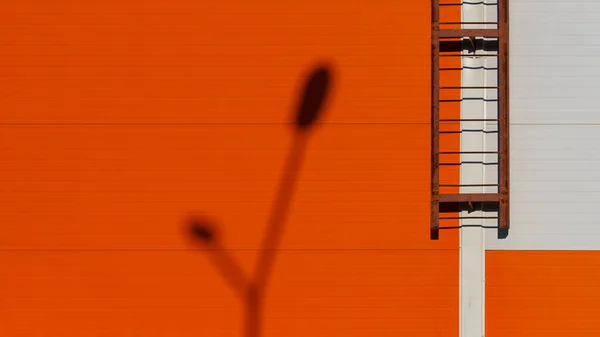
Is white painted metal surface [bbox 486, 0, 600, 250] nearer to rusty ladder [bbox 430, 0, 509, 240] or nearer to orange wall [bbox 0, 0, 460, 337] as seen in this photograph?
rusty ladder [bbox 430, 0, 509, 240]

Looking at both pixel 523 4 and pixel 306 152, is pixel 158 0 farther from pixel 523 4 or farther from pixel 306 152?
pixel 523 4

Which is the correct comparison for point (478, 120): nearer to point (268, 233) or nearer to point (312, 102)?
point (312, 102)

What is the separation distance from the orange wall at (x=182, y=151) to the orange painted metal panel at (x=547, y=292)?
18.3 inches

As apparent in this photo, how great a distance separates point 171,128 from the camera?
12.8ft

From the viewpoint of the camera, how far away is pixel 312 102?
3.94 metres

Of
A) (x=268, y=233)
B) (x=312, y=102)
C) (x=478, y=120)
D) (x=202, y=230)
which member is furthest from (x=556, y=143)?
(x=202, y=230)

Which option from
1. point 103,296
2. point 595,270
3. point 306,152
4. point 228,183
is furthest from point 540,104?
point 103,296

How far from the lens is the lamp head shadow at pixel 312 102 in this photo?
3904 millimetres

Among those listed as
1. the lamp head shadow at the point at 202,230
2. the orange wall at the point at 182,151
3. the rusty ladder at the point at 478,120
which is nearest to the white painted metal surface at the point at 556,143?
the rusty ladder at the point at 478,120

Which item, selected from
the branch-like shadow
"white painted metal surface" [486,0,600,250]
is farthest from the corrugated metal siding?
the branch-like shadow

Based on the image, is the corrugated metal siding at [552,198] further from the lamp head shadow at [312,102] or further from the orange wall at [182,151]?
the lamp head shadow at [312,102]

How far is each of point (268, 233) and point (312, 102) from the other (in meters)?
1.05

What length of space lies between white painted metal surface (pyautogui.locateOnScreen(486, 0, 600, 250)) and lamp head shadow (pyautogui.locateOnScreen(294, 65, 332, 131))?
4.67 feet

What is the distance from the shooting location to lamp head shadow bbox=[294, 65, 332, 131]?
154 inches
